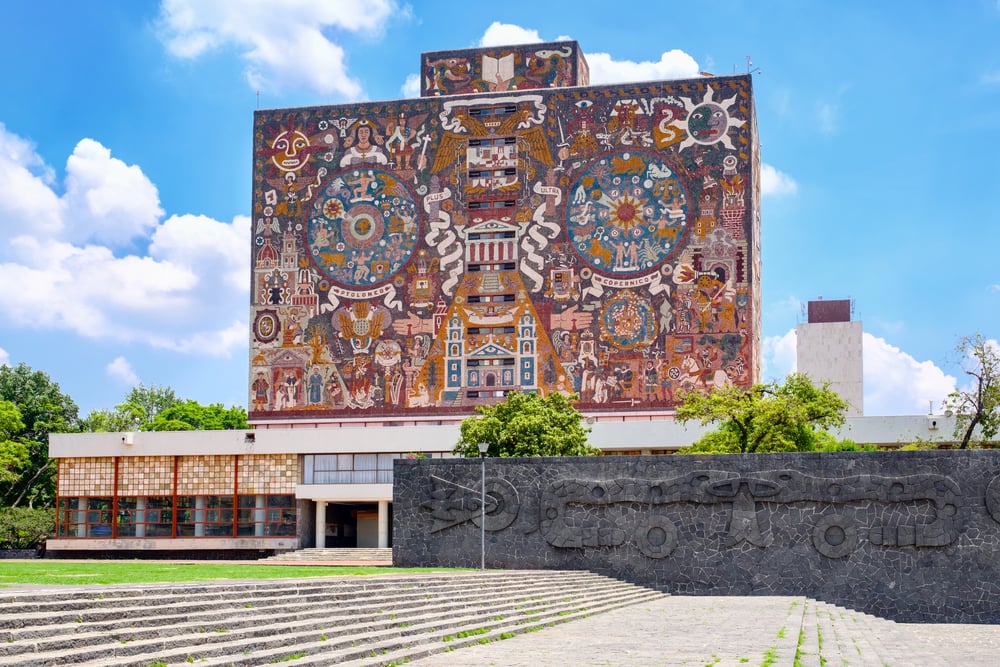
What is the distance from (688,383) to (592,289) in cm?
470

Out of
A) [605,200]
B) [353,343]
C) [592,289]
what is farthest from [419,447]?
[605,200]

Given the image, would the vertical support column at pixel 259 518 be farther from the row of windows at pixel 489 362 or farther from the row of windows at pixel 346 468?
the row of windows at pixel 489 362

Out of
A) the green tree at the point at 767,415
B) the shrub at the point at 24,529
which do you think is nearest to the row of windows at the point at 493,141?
the green tree at the point at 767,415

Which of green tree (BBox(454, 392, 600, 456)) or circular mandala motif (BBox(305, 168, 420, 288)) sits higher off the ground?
circular mandala motif (BBox(305, 168, 420, 288))

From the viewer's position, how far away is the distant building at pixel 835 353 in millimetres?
64125

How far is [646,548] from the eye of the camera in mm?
26922

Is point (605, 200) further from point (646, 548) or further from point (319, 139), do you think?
point (646, 548)

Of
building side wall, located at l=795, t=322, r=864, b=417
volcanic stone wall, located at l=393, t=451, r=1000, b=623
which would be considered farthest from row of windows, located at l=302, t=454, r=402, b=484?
building side wall, located at l=795, t=322, r=864, b=417

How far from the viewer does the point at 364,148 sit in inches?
1791

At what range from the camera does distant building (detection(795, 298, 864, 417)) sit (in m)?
64.1

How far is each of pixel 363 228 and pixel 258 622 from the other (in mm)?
33769

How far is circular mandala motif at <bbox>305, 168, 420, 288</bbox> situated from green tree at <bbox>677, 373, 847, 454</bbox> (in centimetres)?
1329

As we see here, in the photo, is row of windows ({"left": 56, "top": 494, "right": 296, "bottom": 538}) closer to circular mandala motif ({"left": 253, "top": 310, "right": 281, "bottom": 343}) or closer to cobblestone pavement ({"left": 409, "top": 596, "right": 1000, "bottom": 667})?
circular mandala motif ({"left": 253, "top": 310, "right": 281, "bottom": 343})

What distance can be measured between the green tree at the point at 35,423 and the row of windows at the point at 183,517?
907cm
